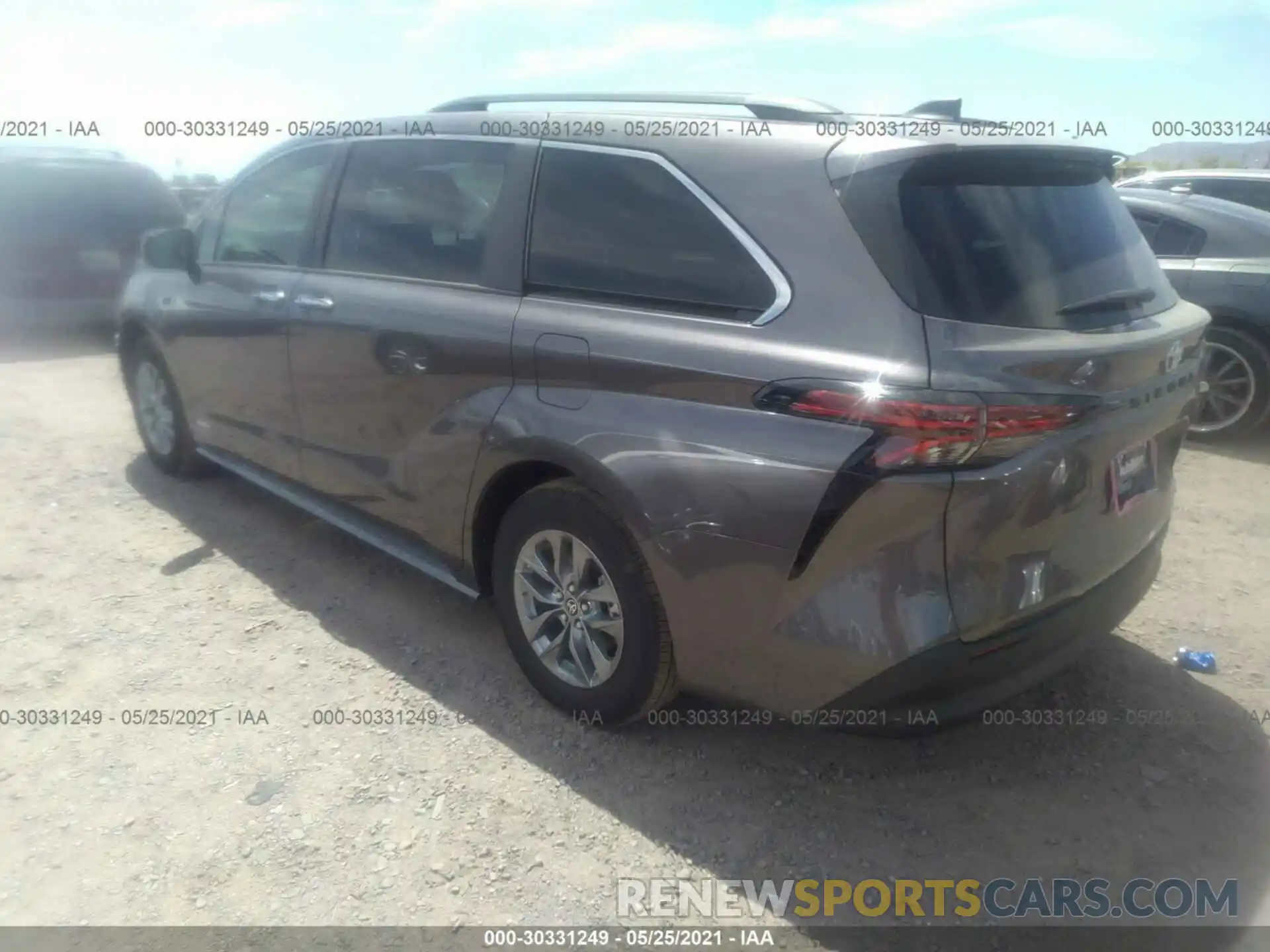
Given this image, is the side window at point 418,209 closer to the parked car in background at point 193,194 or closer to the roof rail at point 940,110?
the roof rail at point 940,110

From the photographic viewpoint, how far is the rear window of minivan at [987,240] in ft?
7.58

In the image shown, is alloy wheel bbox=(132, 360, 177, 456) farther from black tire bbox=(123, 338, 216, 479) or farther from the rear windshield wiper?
the rear windshield wiper

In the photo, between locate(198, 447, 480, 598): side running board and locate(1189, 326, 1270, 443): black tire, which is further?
locate(1189, 326, 1270, 443): black tire

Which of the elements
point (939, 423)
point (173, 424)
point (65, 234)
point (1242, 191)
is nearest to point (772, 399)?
point (939, 423)

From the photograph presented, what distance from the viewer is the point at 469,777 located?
9.41 ft

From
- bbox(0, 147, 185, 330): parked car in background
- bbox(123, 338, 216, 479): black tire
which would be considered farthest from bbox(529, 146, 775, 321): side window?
bbox(0, 147, 185, 330): parked car in background

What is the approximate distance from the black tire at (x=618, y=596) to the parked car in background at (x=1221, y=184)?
744cm

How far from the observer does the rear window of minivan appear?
7.58 ft

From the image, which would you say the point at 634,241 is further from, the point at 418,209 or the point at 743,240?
the point at 418,209

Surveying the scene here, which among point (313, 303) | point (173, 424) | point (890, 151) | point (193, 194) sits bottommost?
point (173, 424)

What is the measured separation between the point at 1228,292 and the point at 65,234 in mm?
8911

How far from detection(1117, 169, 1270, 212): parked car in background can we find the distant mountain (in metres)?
12.6

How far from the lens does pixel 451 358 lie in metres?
3.16

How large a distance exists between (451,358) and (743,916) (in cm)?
189
